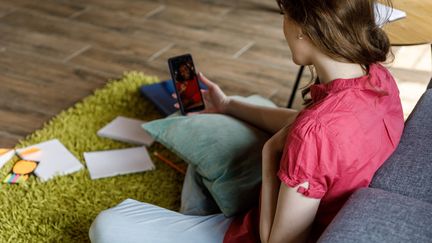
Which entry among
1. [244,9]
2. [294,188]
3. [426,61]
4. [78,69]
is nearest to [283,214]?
[294,188]

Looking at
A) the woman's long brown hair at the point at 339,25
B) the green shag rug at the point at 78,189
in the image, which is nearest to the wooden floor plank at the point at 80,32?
the green shag rug at the point at 78,189

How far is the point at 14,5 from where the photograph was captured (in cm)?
333

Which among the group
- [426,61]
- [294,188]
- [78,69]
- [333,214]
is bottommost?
[426,61]

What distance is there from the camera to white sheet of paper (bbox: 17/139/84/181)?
78.6 inches

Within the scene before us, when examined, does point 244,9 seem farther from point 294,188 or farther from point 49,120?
point 294,188

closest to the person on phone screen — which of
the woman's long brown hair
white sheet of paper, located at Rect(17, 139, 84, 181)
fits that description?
white sheet of paper, located at Rect(17, 139, 84, 181)

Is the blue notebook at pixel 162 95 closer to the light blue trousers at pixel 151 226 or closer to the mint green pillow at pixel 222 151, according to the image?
the mint green pillow at pixel 222 151

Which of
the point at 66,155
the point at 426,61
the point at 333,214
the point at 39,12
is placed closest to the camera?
the point at 333,214

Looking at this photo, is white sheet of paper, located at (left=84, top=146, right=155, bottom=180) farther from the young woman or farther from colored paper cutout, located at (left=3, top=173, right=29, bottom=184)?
the young woman

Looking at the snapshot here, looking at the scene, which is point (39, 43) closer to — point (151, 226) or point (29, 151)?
point (29, 151)

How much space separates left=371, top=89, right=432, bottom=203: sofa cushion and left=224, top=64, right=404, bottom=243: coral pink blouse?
22mm

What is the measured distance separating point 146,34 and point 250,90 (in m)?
0.75

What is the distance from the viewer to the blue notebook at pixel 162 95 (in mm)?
2330

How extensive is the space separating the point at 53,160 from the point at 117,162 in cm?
22
